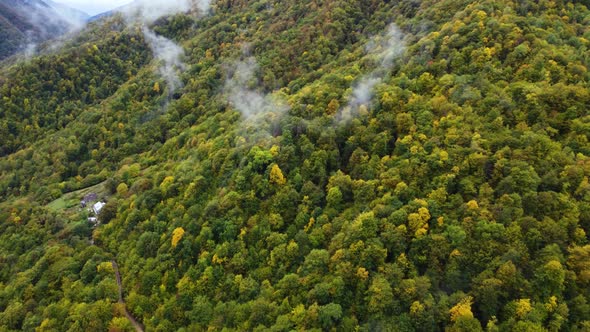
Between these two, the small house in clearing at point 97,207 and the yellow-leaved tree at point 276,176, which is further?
the small house in clearing at point 97,207

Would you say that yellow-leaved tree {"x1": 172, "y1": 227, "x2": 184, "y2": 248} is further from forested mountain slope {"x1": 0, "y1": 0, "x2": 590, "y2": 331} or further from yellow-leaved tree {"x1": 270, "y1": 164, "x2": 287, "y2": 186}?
yellow-leaved tree {"x1": 270, "y1": 164, "x2": 287, "y2": 186}

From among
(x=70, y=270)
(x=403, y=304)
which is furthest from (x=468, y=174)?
(x=70, y=270)

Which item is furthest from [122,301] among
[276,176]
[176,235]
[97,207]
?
[276,176]

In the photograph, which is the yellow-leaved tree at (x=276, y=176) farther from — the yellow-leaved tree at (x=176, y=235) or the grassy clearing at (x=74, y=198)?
the grassy clearing at (x=74, y=198)

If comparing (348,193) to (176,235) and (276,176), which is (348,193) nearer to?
(276,176)

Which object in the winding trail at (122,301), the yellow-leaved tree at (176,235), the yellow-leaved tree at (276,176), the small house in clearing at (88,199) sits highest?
the yellow-leaved tree at (276,176)

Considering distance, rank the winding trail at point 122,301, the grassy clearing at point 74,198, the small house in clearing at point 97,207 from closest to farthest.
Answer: the winding trail at point 122,301
the small house in clearing at point 97,207
the grassy clearing at point 74,198

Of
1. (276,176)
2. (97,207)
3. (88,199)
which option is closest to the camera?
(276,176)

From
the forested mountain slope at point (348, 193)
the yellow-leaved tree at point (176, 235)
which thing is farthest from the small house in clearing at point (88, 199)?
the yellow-leaved tree at point (176, 235)
